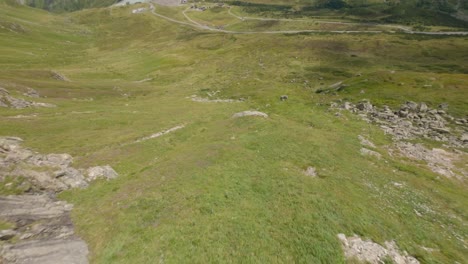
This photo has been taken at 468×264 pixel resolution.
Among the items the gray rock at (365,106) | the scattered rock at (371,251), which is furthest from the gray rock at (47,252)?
the gray rock at (365,106)

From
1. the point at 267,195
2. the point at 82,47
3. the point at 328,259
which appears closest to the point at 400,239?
the point at 328,259

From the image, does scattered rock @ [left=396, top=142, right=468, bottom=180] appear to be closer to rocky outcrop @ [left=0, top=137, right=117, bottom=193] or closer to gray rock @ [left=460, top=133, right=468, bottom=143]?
gray rock @ [left=460, top=133, right=468, bottom=143]

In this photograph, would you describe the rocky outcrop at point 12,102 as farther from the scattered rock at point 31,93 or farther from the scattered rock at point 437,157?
the scattered rock at point 437,157

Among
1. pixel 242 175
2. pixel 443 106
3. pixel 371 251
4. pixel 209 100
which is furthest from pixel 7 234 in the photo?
pixel 443 106

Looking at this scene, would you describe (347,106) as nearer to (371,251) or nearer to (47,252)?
(371,251)

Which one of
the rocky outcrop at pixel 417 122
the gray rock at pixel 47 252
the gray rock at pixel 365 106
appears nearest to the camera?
the gray rock at pixel 47 252

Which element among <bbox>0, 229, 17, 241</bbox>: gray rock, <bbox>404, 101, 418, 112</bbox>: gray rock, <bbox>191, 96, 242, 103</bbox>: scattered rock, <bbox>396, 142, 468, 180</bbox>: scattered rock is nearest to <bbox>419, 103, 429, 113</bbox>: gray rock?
<bbox>404, 101, 418, 112</bbox>: gray rock
